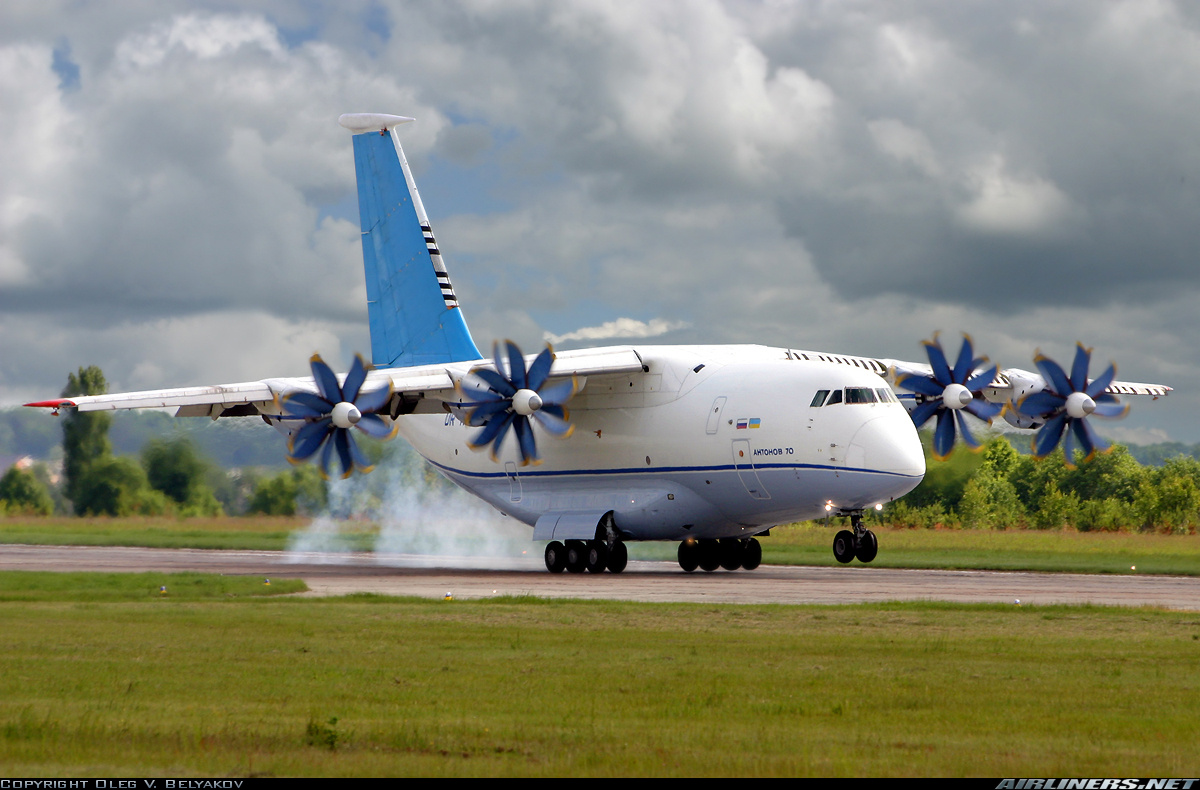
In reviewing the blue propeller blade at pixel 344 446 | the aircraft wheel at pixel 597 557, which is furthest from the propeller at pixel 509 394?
the aircraft wheel at pixel 597 557

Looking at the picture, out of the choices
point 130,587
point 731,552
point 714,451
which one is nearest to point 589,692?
point 130,587

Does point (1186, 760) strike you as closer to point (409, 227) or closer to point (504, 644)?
point (504, 644)

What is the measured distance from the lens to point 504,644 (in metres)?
15.3

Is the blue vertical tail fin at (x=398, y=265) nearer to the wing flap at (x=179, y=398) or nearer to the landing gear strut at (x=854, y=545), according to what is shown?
the wing flap at (x=179, y=398)

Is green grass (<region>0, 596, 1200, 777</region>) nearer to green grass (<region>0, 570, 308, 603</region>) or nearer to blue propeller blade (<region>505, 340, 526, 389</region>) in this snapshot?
green grass (<region>0, 570, 308, 603</region>)

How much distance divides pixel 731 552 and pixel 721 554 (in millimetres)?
270

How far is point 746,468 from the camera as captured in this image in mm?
29391

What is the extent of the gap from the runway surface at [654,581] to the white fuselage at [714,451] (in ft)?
5.57

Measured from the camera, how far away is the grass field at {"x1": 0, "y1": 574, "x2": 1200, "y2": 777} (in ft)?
29.0

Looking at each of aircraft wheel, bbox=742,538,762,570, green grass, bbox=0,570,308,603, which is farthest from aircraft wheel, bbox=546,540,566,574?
green grass, bbox=0,570,308,603

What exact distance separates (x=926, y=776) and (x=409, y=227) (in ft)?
108

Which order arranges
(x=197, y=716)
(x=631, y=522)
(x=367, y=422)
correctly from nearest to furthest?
1. (x=197, y=716)
2. (x=367, y=422)
3. (x=631, y=522)

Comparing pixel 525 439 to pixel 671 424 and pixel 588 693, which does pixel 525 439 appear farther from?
pixel 588 693

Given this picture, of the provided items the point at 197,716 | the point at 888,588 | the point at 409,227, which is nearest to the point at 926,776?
the point at 197,716
